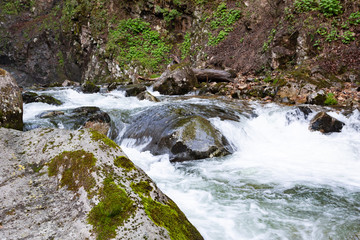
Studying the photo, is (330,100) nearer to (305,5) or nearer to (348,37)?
(348,37)

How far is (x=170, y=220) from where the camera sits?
180cm

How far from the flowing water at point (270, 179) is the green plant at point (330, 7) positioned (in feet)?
19.6

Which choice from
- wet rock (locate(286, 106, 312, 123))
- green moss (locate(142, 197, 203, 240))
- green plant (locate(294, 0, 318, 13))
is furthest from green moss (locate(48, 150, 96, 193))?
green plant (locate(294, 0, 318, 13))

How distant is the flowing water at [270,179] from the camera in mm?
2818

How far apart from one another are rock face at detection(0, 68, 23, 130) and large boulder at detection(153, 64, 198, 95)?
7.82 meters

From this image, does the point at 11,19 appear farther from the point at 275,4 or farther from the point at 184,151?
the point at 184,151

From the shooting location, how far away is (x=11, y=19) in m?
32.6

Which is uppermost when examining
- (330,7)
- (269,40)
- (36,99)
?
(330,7)

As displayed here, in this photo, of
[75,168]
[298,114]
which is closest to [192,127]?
[298,114]

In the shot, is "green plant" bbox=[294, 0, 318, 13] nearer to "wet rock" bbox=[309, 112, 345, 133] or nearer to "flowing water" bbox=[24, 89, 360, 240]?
"flowing water" bbox=[24, 89, 360, 240]

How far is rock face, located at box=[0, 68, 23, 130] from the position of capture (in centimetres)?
484

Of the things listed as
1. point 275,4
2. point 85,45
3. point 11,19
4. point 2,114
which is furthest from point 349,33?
point 11,19

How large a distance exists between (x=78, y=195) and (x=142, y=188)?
50 cm

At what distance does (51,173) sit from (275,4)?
15047mm
